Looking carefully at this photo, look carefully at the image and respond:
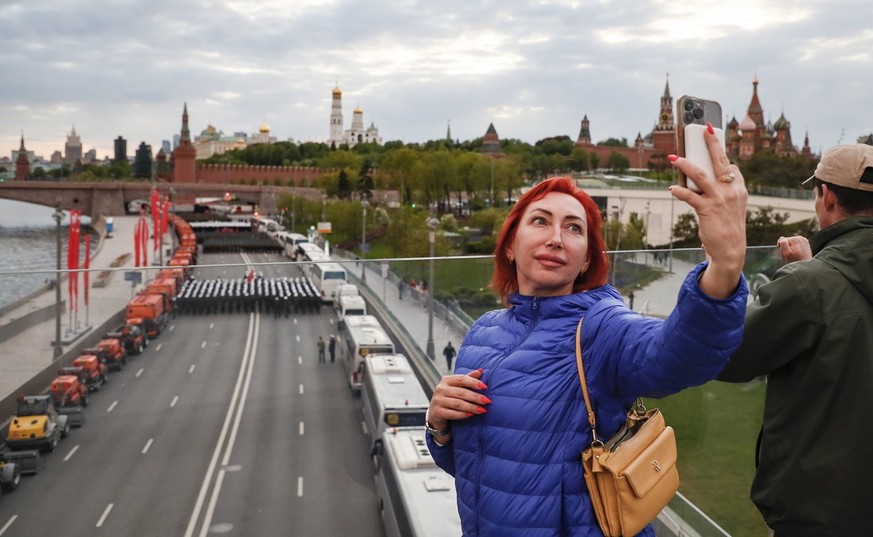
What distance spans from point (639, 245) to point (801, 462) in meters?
28.2

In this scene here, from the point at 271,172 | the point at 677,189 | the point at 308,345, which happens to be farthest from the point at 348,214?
the point at 271,172

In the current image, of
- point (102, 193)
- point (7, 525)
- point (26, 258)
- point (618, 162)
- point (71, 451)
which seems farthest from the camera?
point (618, 162)

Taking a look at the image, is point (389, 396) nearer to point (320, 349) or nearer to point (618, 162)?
point (320, 349)

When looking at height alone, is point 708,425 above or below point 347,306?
below

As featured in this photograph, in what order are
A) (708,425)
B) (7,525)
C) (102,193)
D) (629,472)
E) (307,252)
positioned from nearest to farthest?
(629,472), (7,525), (708,425), (307,252), (102,193)

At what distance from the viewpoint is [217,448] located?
3475 mm

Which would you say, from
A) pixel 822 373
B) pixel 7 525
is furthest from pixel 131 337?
pixel 822 373

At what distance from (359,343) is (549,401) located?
243 centimetres

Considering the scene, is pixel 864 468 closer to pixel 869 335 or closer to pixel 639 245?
pixel 869 335

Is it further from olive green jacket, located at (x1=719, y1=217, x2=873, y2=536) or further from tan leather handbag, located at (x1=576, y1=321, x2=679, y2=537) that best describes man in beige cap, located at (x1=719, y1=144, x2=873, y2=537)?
tan leather handbag, located at (x1=576, y1=321, x2=679, y2=537)

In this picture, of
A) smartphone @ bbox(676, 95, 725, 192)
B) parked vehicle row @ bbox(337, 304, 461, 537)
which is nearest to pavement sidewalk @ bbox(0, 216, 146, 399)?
parked vehicle row @ bbox(337, 304, 461, 537)

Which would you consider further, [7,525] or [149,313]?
[149,313]

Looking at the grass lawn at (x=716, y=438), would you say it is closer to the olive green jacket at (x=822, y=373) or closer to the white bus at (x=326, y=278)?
the white bus at (x=326, y=278)

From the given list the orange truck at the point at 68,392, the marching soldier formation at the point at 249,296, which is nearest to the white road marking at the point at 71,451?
the orange truck at the point at 68,392
